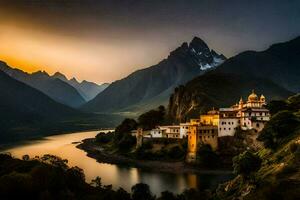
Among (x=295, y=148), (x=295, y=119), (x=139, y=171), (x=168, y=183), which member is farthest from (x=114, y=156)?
(x=295, y=148)

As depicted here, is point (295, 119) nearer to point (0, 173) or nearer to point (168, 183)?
point (168, 183)

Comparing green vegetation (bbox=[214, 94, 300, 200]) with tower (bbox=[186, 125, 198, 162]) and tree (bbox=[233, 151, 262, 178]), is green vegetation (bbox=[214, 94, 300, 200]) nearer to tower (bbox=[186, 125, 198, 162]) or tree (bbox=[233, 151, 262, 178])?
tree (bbox=[233, 151, 262, 178])

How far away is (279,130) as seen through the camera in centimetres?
5784

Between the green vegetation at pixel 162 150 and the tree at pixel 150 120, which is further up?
the tree at pixel 150 120

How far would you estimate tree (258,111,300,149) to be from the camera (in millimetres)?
56562

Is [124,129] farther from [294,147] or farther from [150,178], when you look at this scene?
[294,147]

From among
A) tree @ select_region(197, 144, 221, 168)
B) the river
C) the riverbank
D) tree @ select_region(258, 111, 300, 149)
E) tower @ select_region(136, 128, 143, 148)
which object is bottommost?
the river

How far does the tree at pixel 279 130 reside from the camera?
5656 centimetres

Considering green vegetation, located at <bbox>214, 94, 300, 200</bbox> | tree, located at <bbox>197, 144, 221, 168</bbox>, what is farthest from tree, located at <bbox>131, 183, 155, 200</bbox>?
tree, located at <bbox>197, 144, 221, 168</bbox>

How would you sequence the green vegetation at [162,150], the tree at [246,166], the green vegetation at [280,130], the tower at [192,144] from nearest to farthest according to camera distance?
the tree at [246,166] → the green vegetation at [280,130] → the tower at [192,144] → the green vegetation at [162,150]

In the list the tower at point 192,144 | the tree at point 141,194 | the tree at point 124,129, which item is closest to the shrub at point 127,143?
the tree at point 124,129

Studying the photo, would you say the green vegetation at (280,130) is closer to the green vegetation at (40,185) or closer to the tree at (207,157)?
the tree at (207,157)

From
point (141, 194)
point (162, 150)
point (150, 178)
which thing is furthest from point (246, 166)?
point (162, 150)

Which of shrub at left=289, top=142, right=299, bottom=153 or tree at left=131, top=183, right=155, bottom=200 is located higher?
shrub at left=289, top=142, right=299, bottom=153
